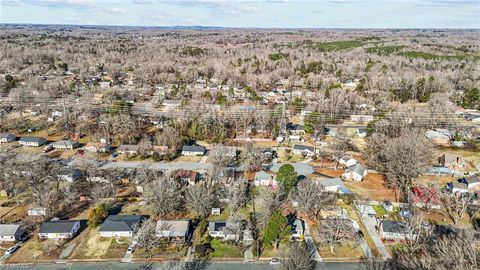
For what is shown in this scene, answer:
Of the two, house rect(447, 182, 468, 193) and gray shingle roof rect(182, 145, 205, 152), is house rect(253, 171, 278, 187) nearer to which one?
gray shingle roof rect(182, 145, 205, 152)

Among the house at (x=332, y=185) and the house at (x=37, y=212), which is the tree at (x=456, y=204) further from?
the house at (x=37, y=212)

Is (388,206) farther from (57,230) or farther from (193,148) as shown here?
(57,230)

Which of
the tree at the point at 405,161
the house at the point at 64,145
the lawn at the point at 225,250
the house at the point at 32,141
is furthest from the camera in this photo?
the house at the point at 32,141

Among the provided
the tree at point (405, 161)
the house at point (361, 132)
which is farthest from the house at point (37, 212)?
the house at point (361, 132)

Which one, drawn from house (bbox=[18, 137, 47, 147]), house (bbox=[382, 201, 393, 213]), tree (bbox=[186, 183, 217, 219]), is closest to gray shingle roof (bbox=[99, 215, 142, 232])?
tree (bbox=[186, 183, 217, 219])

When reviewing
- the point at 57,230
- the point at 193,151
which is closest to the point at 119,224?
the point at 57,230

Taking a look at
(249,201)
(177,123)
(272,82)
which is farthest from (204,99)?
(249,201)
